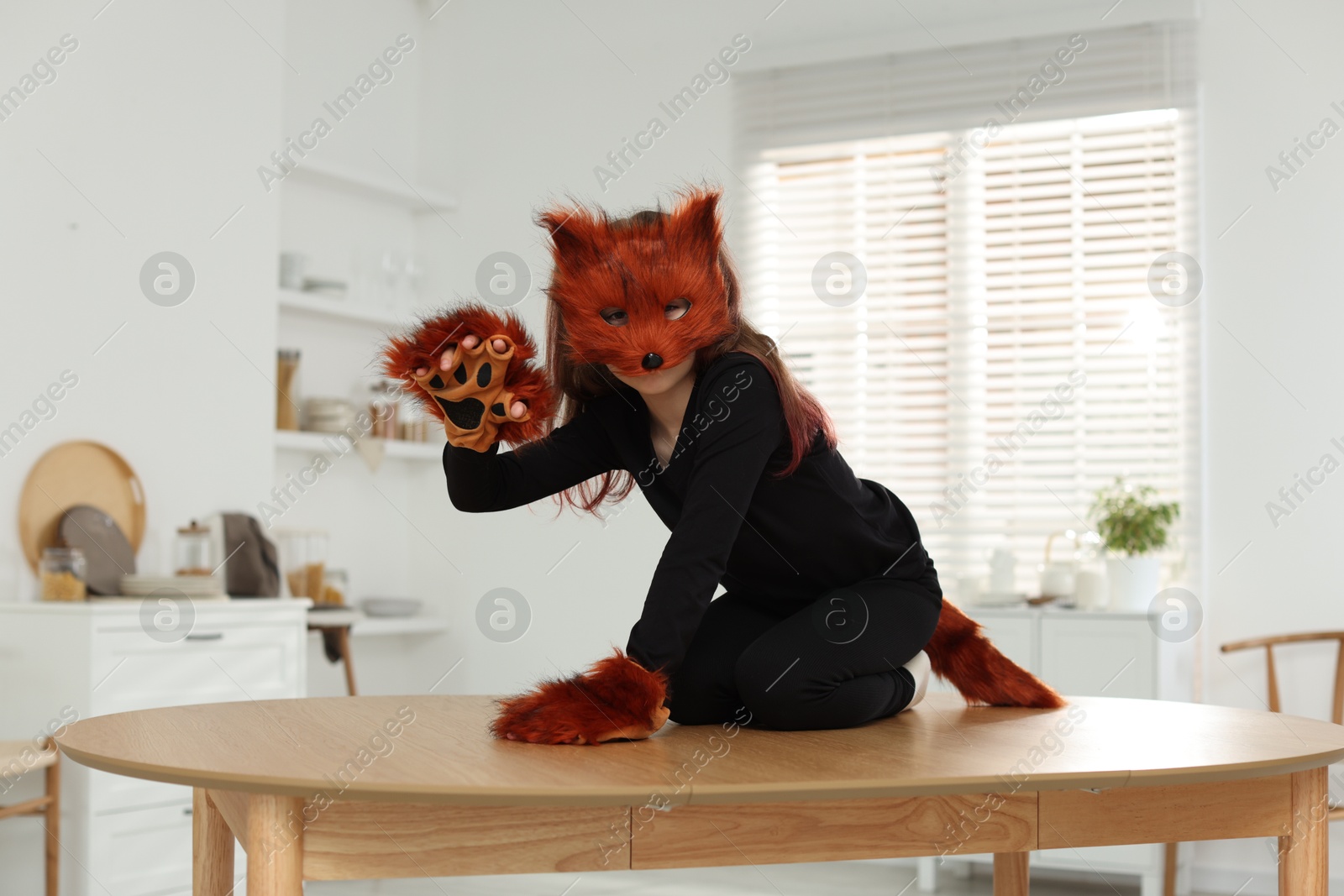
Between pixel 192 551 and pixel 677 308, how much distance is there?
2.47 metres

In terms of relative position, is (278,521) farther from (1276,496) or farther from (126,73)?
(1276,496)

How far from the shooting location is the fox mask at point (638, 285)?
120cm

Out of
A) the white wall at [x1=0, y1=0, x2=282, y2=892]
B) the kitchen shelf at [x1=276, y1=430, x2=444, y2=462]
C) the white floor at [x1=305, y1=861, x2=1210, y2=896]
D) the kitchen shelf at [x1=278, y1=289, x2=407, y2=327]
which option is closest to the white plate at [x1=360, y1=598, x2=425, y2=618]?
the kitchen shelf at [x1=276, y1=430, x2=444, y2=462]

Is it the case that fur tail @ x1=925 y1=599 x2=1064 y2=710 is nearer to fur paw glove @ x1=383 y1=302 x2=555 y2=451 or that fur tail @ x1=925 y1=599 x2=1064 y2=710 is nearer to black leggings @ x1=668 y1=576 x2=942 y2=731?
black leggings @ x1=668 y1=576 x2=942 y2=731

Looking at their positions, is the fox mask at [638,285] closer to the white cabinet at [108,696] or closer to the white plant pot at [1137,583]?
the white cabinet at [108,696]

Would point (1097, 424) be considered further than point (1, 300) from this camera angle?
Yes

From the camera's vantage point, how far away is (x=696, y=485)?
1244 millimetres

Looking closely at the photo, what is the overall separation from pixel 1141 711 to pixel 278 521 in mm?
3271

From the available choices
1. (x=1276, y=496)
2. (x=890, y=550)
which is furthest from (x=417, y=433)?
(x=890, y=550)

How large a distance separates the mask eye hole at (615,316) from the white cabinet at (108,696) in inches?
81.5

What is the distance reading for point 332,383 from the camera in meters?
4.38

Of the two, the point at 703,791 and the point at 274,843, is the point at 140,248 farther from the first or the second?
the point at 703,791

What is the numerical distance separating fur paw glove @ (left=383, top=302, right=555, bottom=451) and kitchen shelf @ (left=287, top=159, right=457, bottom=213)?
A: 3164 mm

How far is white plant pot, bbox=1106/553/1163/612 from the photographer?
11.5 ft
